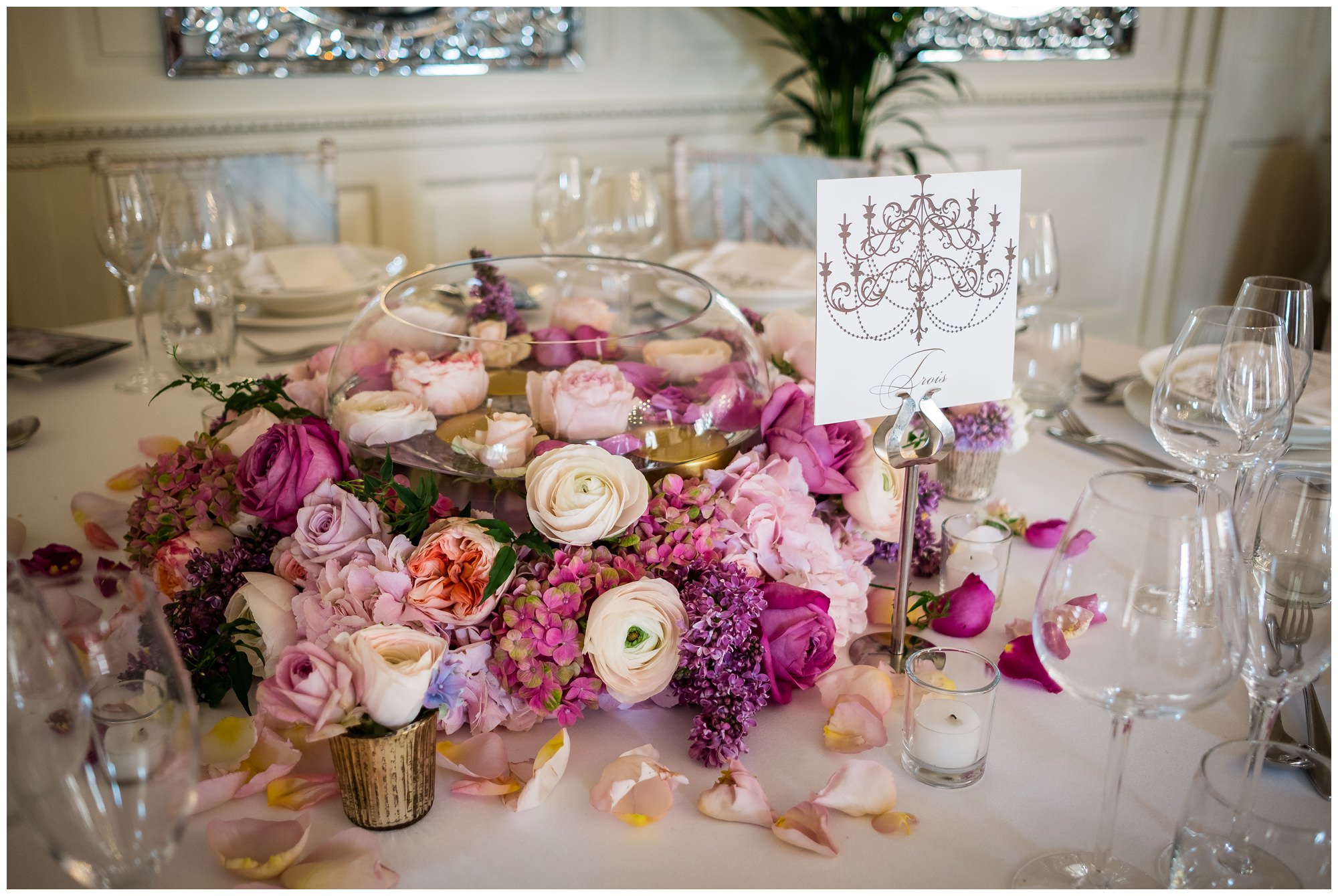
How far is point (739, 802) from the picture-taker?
668 millimetres

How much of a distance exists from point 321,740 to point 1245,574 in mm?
623

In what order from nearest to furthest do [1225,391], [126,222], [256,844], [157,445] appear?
[256,844]
[1225,391]
[157,445]
[126,222]

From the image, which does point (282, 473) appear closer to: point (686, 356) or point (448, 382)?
point (448, 382)

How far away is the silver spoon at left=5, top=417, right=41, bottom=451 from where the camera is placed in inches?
49.2

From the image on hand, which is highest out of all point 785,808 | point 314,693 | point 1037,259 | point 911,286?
point 911,286

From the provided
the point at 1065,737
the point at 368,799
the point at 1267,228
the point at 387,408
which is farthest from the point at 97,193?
the point at 1267,228

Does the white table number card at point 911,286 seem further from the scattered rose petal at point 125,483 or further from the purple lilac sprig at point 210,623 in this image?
the scattered rose petal at point 125,483

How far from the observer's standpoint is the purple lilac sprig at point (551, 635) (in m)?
0.72

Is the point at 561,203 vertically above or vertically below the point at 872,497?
above

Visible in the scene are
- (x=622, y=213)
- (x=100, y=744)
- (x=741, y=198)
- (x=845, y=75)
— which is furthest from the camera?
(x=845, y=75)

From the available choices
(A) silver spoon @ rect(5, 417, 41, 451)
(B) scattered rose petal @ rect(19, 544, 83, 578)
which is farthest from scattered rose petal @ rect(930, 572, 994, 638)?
(A) silver spoon @ rect(5, 417, 41, 451)

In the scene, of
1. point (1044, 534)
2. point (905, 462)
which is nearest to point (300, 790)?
point (905, 462)

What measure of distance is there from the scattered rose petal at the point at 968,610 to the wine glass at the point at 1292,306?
34 cm

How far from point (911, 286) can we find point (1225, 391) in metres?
0.31
